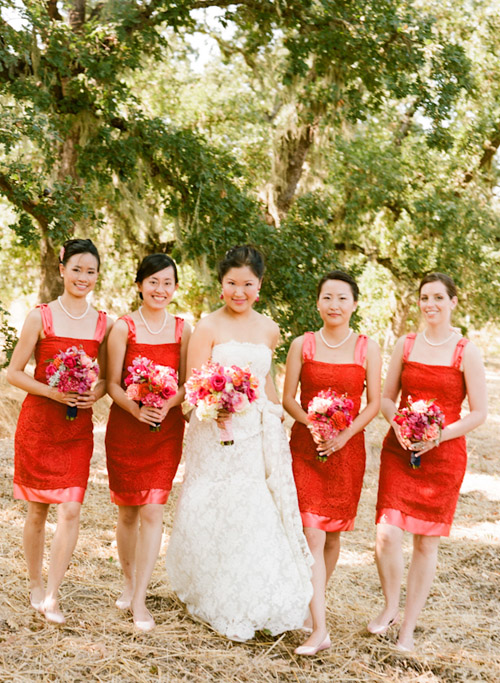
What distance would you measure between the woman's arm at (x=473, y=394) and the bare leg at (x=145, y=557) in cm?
178

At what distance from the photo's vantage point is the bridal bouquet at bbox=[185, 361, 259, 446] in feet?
12.5

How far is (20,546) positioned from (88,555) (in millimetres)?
522

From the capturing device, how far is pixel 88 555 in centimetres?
554

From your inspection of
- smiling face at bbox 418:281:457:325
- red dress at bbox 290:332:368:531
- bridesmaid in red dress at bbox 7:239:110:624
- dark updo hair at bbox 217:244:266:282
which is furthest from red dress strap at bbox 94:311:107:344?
smiling face at bbox 418:281:457:325

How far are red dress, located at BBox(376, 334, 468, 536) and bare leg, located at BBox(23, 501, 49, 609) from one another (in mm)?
2007

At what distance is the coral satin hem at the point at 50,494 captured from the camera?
4102 mm

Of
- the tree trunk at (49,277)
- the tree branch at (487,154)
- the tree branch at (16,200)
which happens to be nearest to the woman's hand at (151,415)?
the tree branch at (16,200)

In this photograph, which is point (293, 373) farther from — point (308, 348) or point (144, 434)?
point (144, 434)

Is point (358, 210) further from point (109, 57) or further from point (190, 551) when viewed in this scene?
point (190, 551)

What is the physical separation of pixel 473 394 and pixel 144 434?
196 cm

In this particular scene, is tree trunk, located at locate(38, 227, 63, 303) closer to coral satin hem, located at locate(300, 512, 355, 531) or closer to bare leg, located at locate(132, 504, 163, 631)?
bare leg, located at locate(132, 504, 163, 631)

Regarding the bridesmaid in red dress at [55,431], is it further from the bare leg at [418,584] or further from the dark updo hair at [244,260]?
the bare leg at [418,584]

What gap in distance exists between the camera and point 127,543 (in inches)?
175

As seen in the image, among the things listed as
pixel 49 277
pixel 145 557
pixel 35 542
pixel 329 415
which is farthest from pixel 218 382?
pixel 49 277
